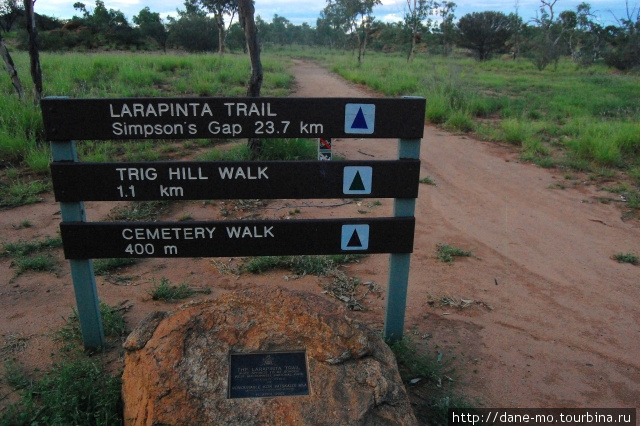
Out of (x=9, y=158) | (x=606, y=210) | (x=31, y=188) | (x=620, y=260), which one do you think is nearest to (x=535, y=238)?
(x=620, y=260)

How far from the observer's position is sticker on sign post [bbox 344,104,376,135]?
280 centimetres

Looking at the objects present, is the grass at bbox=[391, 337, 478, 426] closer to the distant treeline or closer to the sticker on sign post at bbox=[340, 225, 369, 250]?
the sticker on sign post at bbox=[340, 225, 369, 250]

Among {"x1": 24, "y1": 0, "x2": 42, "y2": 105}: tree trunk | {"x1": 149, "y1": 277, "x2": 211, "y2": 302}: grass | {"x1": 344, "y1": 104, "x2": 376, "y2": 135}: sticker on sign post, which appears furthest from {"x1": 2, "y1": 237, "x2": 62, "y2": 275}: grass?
{"x1": 24, "y1": 0, "x2": 42, "y2": 105}: tree trunk

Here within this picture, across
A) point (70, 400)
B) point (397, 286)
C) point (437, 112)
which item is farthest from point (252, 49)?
point (70, 400)

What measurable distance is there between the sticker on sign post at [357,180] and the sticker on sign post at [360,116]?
0.72ft

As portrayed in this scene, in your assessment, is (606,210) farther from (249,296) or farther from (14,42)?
(14,42)

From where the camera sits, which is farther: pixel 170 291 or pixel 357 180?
pixel 170 291

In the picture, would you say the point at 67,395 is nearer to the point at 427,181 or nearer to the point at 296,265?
the point at 296,265

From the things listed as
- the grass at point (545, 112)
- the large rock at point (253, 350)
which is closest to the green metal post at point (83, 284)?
the large rock at point (253, 350)

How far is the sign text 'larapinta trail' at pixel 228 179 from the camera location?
2.81 metres

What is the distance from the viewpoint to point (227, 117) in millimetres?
2775

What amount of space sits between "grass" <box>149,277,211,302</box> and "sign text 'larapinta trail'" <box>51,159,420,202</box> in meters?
1.16

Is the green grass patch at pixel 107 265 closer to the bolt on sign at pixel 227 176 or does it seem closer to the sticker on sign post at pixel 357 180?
the bolt on sign at pixel 227 176

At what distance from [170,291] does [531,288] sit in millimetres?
2813
